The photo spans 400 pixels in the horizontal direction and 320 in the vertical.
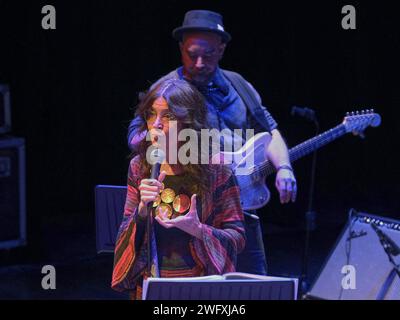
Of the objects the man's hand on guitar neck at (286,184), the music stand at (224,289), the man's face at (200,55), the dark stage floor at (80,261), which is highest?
the man's face at (200,55)

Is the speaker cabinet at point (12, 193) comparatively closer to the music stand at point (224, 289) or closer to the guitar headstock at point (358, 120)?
the guitar headstock at point (358, 120)

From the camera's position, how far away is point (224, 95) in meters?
4.48

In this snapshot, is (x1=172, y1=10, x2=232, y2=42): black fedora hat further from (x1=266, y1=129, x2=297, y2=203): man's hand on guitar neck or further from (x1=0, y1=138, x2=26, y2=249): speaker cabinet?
(x1=0, y1=138, x2=26, y2=249): speaker cabinet

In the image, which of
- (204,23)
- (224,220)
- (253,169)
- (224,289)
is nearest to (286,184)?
(253,169)

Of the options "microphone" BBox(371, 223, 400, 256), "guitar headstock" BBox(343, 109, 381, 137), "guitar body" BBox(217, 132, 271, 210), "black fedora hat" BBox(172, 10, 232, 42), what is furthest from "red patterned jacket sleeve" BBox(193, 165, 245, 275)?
"guitar headstock" BBox(343, 109, 381, 137)

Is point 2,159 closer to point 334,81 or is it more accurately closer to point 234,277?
point 334,81

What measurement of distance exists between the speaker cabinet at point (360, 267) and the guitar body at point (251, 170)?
3.16ft

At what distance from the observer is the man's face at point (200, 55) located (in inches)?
172

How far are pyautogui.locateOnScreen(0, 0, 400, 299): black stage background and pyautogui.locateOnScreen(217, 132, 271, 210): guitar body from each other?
2.26 m

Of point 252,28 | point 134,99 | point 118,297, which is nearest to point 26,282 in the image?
point 118,297

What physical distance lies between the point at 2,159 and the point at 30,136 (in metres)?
0.28

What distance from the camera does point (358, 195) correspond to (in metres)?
9.37

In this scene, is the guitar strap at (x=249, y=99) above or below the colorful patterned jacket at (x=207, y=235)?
above

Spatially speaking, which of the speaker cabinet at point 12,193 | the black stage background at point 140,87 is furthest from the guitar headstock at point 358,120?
the speaker cabinet at point 12,193
